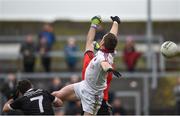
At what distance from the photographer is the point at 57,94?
47.9ft

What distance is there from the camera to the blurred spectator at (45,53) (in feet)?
75.7

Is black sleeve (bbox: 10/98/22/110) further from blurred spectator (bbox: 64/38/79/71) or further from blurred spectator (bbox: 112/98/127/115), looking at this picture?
blurred spectator (bbox: 64/38/79/71)

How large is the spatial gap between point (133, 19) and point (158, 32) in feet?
3.28

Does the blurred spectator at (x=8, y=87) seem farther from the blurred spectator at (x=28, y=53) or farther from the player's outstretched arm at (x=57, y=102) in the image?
the player's outstretched arm at (x=57, y=102)

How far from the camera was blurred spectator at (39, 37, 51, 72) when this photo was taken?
2307 cm

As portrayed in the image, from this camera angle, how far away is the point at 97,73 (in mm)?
13844

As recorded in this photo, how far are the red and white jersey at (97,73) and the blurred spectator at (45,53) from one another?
9.05 meters

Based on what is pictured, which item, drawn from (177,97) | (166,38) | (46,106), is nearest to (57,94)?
(46,106)

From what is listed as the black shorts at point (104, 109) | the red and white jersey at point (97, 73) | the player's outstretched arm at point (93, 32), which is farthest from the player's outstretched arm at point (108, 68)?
the black shorts at point (104, 109)

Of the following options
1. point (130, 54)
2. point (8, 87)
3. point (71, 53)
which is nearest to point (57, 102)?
point (8, 87)

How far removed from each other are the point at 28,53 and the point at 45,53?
26.6 inches

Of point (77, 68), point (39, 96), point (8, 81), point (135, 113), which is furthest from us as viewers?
point (77, 68)

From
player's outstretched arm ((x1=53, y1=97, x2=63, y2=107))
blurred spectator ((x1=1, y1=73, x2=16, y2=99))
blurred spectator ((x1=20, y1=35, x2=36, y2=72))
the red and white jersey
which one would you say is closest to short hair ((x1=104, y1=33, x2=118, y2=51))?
the red and white jersey

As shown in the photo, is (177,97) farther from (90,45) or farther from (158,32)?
(90,45)
